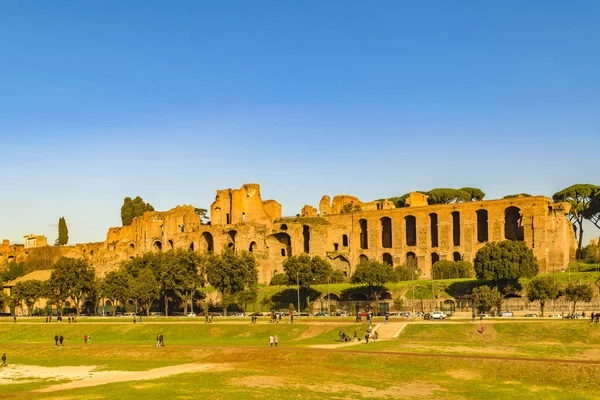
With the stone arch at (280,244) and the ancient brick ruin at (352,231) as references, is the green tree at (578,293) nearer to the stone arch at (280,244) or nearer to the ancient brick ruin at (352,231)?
the ancient brick ruin at (352,231)

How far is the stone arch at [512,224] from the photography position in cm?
9450

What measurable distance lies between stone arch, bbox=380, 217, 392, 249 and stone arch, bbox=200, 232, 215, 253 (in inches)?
942

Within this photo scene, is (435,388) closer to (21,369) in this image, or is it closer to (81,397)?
(81,397)

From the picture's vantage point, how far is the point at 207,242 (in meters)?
109

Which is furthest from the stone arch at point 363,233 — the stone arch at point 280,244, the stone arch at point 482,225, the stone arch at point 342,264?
the stone arch at point 482,225

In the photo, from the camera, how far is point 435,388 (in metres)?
31.1

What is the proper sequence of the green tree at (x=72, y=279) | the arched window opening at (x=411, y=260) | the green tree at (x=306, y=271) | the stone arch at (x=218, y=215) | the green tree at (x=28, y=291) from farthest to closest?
the stone arch at (x=218, y=215)
the arched window opening at (x=411, y=260)
the green tree at (x=28, y=291)
the green tree at (x=72, y=279)
the green tree at (x=306, y=271)

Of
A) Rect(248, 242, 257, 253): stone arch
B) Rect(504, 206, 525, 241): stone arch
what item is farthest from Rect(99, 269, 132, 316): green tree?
Rect(504, 206, 525, 241): stone arch

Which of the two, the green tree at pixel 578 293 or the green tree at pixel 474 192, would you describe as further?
the green tree at pixel 474 192

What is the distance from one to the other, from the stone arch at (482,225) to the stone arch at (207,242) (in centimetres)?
3654

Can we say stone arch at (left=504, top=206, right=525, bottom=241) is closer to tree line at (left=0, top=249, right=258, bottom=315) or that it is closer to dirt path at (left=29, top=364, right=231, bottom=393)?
tree line at (left=0, top=249, right=258, bottom=315)

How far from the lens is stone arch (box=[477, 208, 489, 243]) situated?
98.5 metres

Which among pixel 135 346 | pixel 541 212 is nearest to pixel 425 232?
pixel 541 212

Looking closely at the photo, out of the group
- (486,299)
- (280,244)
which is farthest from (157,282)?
(486,299)
